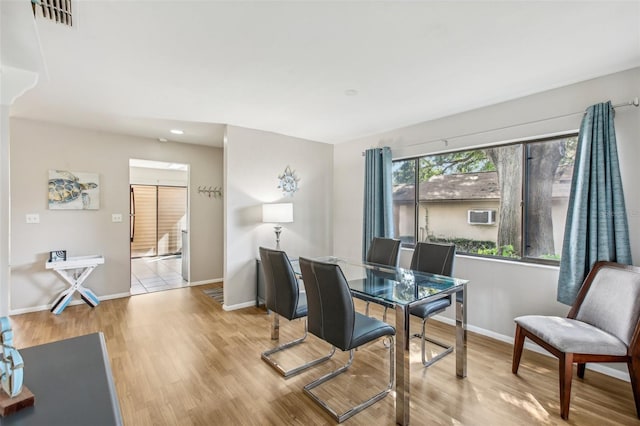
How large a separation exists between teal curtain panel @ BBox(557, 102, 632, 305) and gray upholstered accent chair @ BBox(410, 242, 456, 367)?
0.89 meters

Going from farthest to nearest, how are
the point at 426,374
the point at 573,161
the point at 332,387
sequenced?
the point at 573,161
the point at 426,374
the point at 332,387

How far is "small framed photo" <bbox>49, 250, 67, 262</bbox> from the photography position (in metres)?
3.83

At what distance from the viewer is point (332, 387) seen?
2.23m

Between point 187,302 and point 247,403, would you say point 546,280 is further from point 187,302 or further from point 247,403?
point 187,302

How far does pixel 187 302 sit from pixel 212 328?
110 cm

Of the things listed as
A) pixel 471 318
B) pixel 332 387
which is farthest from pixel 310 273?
pixel 471 318

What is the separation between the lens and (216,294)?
4.56 meters

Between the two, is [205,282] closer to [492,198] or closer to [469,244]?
[469,244]

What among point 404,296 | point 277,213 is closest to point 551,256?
point 404,296

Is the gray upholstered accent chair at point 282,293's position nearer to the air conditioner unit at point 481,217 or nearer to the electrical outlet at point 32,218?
the air conditioner unit at point 481,217

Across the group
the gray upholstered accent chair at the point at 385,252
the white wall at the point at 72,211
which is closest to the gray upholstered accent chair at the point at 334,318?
the gray upholstered accent chair at the point at 385,252

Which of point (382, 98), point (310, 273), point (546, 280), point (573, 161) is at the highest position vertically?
point (382, 98)

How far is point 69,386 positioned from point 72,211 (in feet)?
13.8

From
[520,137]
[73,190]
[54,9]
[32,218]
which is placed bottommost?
[32,218]
